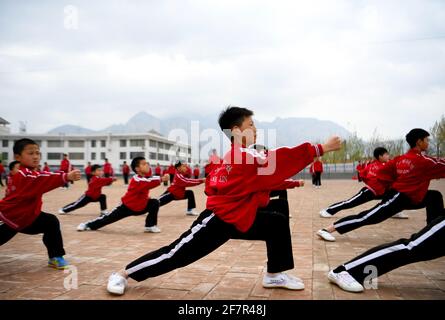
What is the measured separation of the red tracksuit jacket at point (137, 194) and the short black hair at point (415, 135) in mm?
4478

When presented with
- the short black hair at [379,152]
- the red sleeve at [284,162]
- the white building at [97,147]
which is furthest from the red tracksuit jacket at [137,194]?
the white building at [97,147]

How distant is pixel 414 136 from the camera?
5.02 metres

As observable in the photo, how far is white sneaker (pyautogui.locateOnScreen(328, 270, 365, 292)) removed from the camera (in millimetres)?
2828

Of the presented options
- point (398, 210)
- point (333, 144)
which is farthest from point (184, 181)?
point (333, 144)

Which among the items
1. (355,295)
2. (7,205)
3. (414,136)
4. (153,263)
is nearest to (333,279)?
(355,295)

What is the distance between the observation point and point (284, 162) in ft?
9.13

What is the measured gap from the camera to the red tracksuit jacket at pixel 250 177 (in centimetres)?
279

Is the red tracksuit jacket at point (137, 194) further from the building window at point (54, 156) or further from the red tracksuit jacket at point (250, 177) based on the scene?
the building window at point (54, 156)

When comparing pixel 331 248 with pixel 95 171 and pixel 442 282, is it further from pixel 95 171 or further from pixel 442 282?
pixel 95 171

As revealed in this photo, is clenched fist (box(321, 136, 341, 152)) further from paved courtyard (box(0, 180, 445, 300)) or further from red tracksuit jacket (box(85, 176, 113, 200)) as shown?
red tracksuit jacket (box(85, 176, 113, 200))

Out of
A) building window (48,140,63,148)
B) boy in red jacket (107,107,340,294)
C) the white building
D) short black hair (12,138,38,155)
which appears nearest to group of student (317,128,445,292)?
boy in red jacket (107,107,340,294)

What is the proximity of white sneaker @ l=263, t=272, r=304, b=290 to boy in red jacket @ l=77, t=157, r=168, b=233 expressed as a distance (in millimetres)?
3611
